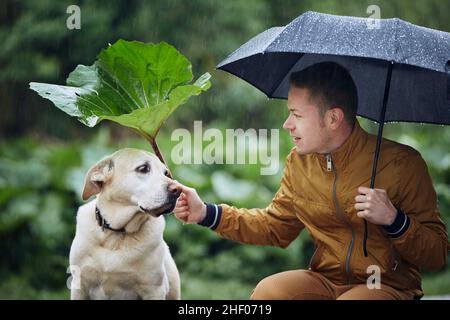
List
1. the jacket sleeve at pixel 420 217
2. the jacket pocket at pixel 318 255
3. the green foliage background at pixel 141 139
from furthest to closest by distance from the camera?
the green foliage background at pixel 141 139
the jacket pocket at pixel 318 255
the jacket sleeve at pixel 420 217

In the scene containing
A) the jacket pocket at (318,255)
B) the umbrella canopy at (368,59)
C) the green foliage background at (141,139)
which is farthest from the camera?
the green foliage background at (141,139)

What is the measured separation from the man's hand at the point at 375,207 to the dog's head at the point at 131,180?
0.76 metres

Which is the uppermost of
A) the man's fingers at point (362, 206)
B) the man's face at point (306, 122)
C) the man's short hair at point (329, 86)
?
the man's short hair at point (329, 86)

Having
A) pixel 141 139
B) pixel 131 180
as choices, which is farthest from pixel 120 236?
pixel 141 139

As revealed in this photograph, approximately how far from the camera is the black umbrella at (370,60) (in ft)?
9.73

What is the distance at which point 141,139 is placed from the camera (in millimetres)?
8141

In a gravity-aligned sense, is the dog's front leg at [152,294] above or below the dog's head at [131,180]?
below

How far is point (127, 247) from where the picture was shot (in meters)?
3.35

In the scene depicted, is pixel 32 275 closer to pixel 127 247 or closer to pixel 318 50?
pixel 127 247

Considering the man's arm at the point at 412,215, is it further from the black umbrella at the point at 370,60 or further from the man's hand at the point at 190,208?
the man's hand at the point at 190,208

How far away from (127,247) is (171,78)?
76 cm

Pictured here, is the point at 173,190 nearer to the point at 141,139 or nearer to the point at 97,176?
the point at 97,176

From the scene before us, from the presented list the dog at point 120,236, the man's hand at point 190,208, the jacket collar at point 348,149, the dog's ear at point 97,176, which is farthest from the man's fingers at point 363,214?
the dog's ear at point 97,176

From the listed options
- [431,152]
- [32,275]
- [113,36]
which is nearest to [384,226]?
[32,275]
